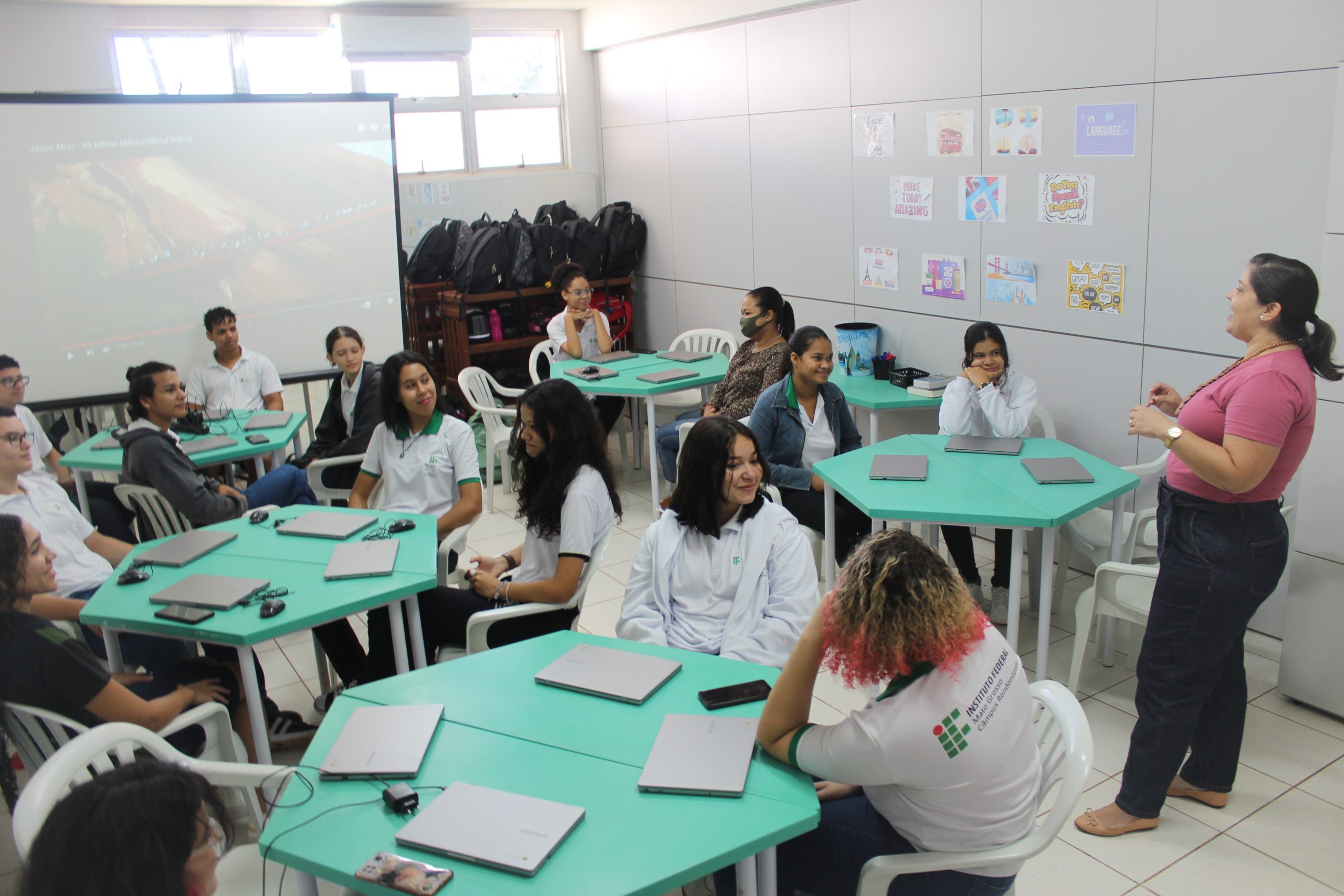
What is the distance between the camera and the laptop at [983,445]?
3969 mm

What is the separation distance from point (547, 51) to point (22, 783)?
6.80m

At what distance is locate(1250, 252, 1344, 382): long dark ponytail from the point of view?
8.41ft

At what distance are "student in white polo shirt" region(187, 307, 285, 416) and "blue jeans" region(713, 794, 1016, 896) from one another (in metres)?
4.26

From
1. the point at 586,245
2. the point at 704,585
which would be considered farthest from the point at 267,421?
the point at 586,245

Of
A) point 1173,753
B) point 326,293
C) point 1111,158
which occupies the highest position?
point 1111,158

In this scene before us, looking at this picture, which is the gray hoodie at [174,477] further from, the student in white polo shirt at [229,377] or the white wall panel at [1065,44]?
the white wall panel at [1065,44]

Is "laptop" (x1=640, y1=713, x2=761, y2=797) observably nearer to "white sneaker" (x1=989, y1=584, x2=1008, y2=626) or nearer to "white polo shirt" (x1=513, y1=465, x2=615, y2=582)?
"white polo shirt" (x1=513, y1=465, x2=615, y2=582)

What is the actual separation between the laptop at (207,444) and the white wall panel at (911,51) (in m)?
3.85

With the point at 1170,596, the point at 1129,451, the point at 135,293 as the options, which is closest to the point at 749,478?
the point at 1170,596

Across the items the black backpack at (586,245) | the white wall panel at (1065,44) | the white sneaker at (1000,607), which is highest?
the white wall panel at (1065,44)

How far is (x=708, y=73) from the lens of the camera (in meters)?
6.91

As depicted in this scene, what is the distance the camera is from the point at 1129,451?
→ 4441 millimetres

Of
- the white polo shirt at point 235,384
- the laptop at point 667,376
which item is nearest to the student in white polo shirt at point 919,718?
the laptop at point 667,376

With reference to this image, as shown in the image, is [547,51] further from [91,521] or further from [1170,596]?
[1170,596]
